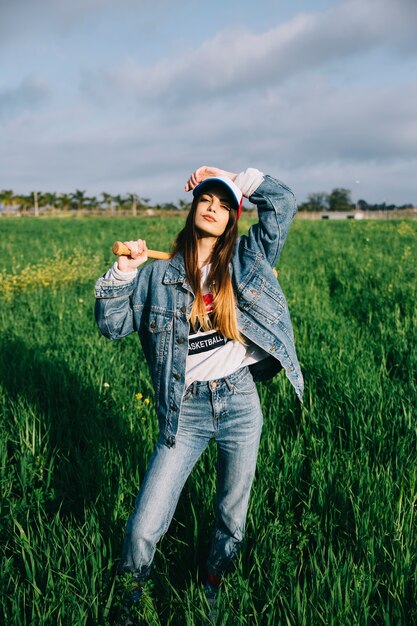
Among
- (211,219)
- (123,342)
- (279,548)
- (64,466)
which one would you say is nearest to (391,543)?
(279,548)

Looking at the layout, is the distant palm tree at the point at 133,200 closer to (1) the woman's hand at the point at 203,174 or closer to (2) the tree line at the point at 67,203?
(2) the tree line at the point at 67,203

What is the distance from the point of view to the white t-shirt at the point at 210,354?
218 centimetres

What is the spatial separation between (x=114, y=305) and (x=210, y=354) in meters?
0.44

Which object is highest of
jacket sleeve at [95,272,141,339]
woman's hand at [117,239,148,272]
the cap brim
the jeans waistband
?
the cap brim

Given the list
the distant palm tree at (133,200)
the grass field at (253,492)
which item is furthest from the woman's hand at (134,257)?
the distant palm tree at (133,200)

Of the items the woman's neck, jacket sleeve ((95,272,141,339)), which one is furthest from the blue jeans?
the woman's neck

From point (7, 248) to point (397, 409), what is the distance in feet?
48.4

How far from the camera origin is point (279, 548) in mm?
2113

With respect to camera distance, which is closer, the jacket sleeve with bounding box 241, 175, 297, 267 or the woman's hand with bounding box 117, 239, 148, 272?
the woman's hand with bounding box 117, 239, 148, 272

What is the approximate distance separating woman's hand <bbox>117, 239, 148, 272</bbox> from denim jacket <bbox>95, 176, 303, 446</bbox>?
0.23ft

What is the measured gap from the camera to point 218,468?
2.27 meters

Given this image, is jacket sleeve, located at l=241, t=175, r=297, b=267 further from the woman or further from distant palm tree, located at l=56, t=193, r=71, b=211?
distant palm tree, located at l=56, t=193, r=71, b=211

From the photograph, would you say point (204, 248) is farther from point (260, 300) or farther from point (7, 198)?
point (7, 198)

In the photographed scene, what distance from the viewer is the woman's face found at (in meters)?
2.19
